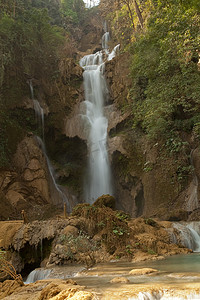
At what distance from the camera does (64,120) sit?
76.7 ft

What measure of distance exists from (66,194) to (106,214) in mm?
11139

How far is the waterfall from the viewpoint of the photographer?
20.6 metres

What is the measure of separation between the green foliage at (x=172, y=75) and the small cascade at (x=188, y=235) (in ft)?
17.0

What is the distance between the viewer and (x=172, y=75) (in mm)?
17875

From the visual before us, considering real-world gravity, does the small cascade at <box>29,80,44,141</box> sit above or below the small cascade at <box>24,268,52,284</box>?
above

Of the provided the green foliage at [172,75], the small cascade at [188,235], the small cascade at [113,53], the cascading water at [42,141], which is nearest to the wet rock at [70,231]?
the small cascade at [188,235]

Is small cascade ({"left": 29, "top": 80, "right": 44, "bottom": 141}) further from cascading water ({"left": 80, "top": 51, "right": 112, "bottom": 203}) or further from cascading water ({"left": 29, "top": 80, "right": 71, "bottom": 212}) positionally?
cascading water ({"left": 80, "top": 51, "right": 112, "bottom": 203})

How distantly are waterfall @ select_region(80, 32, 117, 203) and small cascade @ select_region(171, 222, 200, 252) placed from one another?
Answer: 29.2ft

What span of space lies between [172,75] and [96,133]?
749cm

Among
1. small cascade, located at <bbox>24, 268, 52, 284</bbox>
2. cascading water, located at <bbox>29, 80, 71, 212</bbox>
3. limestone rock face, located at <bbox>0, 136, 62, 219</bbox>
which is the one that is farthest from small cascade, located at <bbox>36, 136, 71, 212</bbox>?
small cascade, located at <bbox>24, 268, 52, 284</bbox>

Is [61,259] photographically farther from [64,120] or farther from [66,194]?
[64,120]

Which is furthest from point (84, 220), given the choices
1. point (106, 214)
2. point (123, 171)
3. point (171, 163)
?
point (123, 171)

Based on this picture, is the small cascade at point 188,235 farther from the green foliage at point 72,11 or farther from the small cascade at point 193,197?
the green foliage at point 72,11

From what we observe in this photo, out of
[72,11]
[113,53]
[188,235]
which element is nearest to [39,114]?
[113,53]
